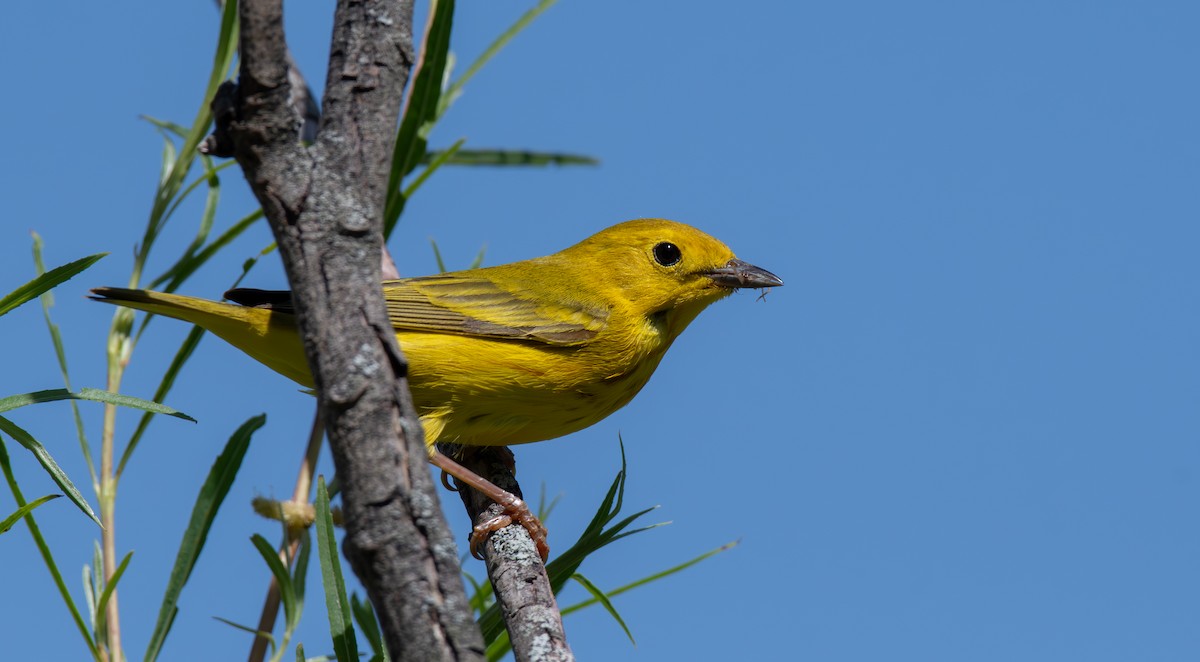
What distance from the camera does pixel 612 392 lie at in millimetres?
4805

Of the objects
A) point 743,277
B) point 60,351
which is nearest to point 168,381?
point 60,351

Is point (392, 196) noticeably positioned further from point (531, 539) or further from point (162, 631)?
point (162, 631)

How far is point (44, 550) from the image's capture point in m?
3.18

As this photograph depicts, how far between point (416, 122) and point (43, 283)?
5.56 ft

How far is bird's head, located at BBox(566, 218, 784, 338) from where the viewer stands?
5211mm

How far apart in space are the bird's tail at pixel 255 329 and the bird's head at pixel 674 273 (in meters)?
1.51

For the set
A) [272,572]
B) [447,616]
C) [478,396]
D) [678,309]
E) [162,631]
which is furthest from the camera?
[678,309]

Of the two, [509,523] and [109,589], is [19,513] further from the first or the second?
[509,523]

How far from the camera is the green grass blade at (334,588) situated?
9.14 feet

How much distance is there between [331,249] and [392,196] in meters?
2.71

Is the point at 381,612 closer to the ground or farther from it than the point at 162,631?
closer to the ground

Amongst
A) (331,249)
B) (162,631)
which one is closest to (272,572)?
(162,631)

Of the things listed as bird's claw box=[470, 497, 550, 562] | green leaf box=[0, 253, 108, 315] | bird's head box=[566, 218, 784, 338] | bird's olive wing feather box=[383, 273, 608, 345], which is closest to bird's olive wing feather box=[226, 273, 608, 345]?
bird's olive wing feather box=[383, 273, 608, 345]

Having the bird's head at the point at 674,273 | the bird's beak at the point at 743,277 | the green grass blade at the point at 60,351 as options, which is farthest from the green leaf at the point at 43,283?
the bird's beak at the point at 743,277
